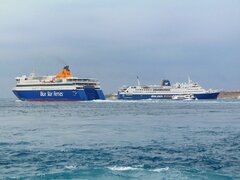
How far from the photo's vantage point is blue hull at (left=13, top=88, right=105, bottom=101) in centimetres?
12100

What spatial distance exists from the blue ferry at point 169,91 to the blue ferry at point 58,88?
65.3 ft

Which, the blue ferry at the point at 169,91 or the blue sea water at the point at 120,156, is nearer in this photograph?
the blue sea water at the point at 120,156

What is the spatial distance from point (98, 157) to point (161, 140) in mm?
7571

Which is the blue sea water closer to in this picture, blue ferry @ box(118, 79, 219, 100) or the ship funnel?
the ship funnel

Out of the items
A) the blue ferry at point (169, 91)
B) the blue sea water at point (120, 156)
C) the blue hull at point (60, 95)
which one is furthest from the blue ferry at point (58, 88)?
the blue sea water at point (120, 156)

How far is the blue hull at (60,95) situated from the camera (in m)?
121

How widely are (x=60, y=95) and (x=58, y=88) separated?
→ 2038mm

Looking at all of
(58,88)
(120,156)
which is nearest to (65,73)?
(58,88)

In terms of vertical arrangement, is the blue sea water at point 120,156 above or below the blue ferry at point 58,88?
below

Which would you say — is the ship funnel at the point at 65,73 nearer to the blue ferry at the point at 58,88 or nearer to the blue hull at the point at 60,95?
the blue ferry at the point at 58,88

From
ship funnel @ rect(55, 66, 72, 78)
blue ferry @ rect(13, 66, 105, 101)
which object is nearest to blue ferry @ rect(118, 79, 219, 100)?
blue ferry @ rect(13, 66, 105, 101)

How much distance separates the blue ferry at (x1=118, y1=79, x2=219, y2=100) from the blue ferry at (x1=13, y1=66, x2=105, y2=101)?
1990 cm

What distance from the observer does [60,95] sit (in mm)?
122188

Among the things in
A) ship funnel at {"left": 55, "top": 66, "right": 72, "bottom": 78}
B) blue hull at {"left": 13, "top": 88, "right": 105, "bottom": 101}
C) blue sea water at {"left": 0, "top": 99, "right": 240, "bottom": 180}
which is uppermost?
ship funnel at {"left": 55, "top": 66, "right": 72, "bottom": 78}
